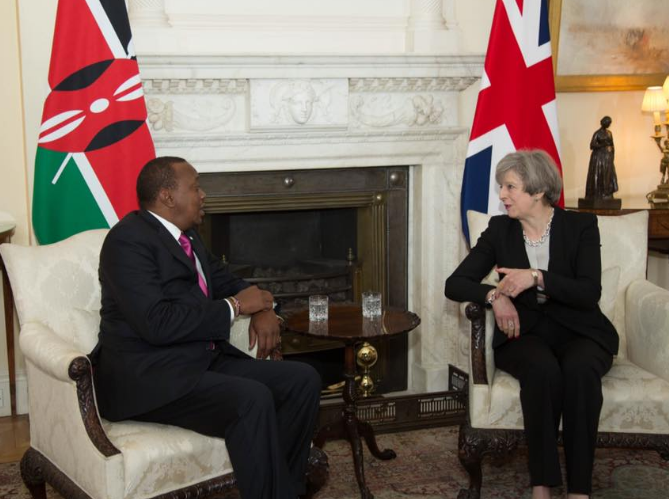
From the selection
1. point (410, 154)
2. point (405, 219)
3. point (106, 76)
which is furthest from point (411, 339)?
point (106, 76)

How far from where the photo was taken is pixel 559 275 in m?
3.03

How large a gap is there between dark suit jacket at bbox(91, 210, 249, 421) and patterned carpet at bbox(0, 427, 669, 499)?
0.79 meters

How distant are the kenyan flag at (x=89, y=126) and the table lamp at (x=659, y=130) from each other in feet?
8.46

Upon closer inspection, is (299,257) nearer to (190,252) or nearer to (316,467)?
(190,252)

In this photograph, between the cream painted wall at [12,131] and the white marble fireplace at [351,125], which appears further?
the white marble fireplace at [351,125]

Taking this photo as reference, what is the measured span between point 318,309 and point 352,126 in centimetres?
114

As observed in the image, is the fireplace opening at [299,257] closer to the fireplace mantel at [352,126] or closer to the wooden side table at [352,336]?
the fireplace mantel at [352,126]

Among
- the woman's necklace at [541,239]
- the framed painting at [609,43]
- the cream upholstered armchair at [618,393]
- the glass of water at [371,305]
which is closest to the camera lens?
the cream upholstered armchair at [618,393]

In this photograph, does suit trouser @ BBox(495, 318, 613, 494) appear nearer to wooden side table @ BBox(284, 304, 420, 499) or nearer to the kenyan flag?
wooden side table @ BBox(284, 304, 420, 499)

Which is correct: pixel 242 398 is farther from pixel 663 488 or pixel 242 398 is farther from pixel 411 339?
pixel 411 339

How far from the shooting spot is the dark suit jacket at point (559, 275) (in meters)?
3.01

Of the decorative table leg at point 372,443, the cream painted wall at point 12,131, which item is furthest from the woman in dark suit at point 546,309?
the cream painted wall at point 12,131

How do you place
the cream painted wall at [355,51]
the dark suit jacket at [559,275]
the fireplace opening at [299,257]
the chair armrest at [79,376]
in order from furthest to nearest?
the fireplace opening at [299,257]
the cream painted wall at [355,51]
the dark suit jacket at [559,275]
the chair armrest at [79,376]

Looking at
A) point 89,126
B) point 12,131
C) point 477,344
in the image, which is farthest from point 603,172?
point 12,131
